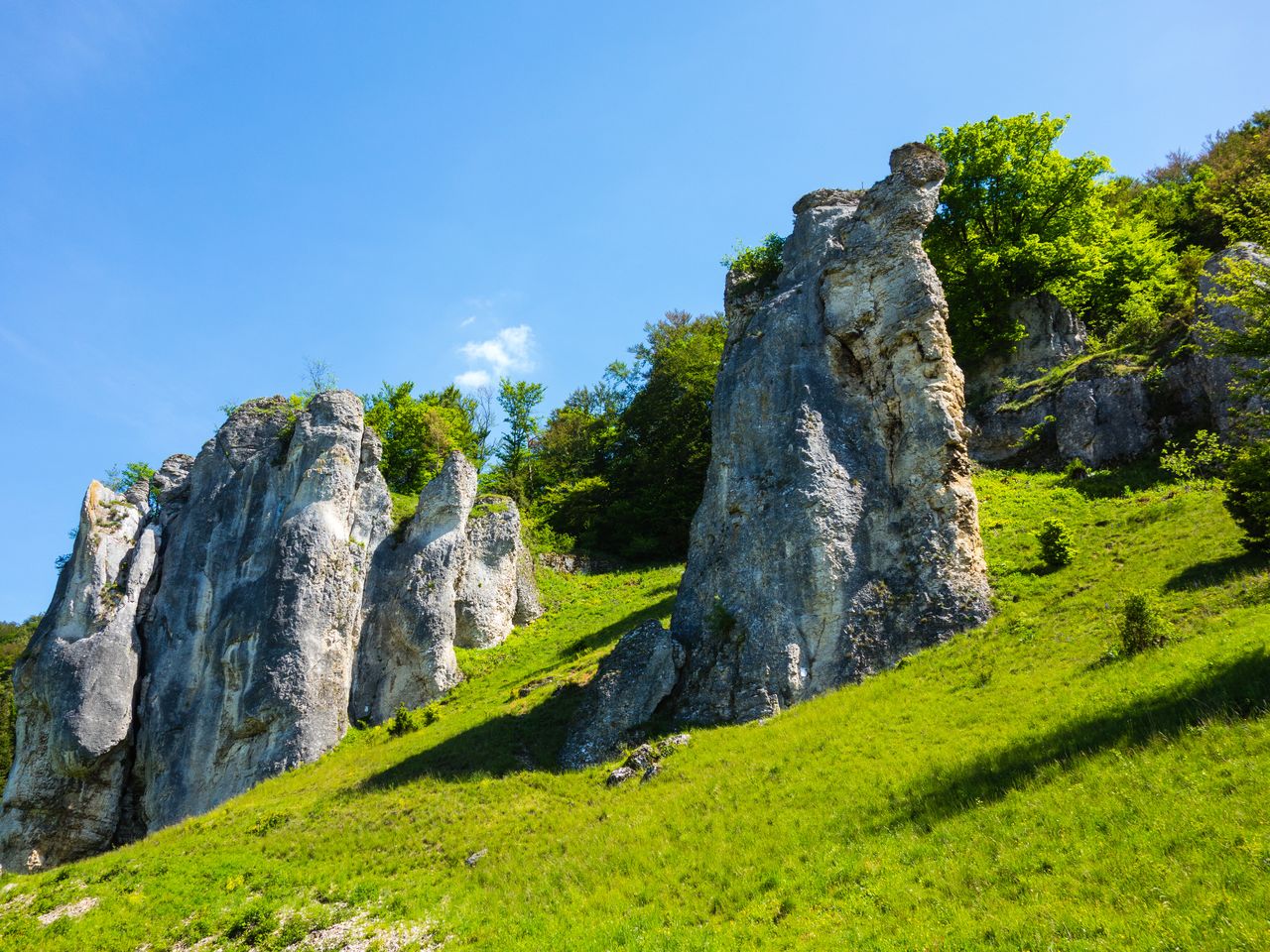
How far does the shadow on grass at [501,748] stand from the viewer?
20.2 metres

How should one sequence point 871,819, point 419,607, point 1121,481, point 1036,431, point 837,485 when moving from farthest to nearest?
point 1036,431
point 419,607
point 1121,481
point 837,485
point 871,819

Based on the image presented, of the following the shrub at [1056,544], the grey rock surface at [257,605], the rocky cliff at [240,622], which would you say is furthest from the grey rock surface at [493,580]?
the shrub at [1056,544]

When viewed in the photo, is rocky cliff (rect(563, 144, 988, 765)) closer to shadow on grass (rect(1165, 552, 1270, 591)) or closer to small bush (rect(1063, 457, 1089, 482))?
shadow on grass (rect(1165, 552, 1270, 591))

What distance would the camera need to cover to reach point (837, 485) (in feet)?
73.5

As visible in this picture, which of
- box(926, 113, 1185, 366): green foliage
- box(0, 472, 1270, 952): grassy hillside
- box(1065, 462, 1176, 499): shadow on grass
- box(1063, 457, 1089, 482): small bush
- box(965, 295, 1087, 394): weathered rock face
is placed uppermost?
box(926, 113, 1185, 366): green foliage

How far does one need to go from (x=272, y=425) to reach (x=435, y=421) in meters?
9.49

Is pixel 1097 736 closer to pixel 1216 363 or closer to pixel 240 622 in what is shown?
pixel 1216 363

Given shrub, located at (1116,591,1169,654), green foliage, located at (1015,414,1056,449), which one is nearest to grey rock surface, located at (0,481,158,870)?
shrub, located at (1116,591,1169,654)

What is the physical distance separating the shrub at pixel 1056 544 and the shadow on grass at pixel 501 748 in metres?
13.5

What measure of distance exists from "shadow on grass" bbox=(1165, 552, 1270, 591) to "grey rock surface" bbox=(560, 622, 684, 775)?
38.6 feet

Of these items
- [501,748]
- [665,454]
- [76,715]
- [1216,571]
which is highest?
[665,454]

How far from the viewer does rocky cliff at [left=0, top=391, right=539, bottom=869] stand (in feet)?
89.6

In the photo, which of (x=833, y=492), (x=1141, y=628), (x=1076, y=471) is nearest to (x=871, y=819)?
(x=1141, y=628)

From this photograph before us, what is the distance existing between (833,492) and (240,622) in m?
21.6
